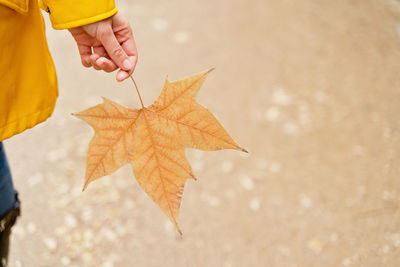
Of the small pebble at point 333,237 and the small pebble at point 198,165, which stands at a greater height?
the small pebble at point 333,237

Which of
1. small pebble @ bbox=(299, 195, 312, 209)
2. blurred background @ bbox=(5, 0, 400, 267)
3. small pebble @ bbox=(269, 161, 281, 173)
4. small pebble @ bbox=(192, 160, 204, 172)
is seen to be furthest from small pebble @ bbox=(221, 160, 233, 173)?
small pebble @ bbox=(299, 195, 312, 209)

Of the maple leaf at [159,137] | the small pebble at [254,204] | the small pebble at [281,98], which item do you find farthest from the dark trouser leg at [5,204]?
the small pebble at [281,98]

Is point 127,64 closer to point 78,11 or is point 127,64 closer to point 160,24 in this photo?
point 78,11

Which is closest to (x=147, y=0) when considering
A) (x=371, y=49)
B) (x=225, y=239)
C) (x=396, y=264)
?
(x=371, y=49)

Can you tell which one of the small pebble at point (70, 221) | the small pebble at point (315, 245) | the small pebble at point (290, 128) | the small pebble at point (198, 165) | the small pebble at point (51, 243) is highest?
the small pebble at point (290, 128)

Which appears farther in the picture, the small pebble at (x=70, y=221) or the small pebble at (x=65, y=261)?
the small pebble at (x=70, y=221)

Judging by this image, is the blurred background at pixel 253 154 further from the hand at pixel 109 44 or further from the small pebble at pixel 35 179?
the hand at pixel 109 44

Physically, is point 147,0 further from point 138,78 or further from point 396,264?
point 396,264

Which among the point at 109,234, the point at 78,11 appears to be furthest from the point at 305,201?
the point at 78,11
